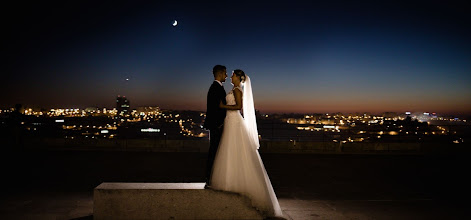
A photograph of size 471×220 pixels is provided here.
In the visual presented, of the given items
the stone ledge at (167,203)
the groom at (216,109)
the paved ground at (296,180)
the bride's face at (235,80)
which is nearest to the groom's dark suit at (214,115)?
the groom at (216,109)

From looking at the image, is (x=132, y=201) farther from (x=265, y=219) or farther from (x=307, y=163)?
(x=307, y=163)

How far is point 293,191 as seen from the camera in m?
8.01

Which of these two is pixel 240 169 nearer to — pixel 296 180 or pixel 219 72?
pixel 219 72

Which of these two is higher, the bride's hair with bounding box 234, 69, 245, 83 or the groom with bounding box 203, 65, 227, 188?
the bride's hair with bounding box 234, 69, 245, 83

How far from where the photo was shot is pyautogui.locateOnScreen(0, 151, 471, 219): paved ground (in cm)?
630

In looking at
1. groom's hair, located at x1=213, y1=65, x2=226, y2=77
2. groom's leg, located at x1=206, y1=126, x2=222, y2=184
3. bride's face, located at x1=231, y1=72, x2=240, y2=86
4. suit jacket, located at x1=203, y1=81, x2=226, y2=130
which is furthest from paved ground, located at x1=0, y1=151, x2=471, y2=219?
groom's hair, located at x1=213, y1=65, x2=226, y2=77

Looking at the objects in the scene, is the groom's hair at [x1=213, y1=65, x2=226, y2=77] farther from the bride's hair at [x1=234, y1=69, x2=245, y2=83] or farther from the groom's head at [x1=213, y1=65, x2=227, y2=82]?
the bride's hair at [x1=234, y1=69, x2=245, y2=83]

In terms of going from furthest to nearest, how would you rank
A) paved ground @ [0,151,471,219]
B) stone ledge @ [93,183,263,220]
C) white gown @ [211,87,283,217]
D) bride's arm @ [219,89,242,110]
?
1. paved ground @ [0,151,471,219]
2. bride's arm @ [219,89,242,110]
3. white gown @ [211,87,283,217]
4. stone ledge @ [93,183,263,220]

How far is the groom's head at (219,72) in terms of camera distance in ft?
17.1

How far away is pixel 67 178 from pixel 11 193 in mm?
1802

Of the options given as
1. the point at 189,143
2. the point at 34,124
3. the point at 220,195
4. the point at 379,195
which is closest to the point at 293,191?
the point at 379,195

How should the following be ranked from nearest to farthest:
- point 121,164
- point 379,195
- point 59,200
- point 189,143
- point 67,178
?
point 59,200
point 379,195
point 67,178
point 121,164
point 189,143

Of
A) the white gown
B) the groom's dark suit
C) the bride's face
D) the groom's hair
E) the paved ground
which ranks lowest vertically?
the paved ground

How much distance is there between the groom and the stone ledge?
0.99 ft
